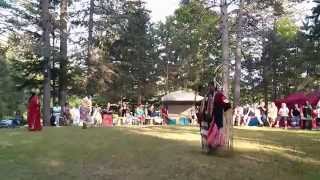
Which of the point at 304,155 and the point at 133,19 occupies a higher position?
the point at 133,19

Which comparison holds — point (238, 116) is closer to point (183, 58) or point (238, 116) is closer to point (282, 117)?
point (282, 117)

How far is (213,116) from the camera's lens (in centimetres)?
1241

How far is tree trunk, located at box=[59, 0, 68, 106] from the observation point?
117 ft

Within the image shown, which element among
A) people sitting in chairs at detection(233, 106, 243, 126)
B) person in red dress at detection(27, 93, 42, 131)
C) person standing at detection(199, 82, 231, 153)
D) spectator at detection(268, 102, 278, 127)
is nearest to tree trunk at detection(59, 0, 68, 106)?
people sitting in chairs at detection(233, 106, 243, 126)

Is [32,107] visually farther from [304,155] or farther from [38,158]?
[304,155]

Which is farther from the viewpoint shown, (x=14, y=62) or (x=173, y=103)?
(x=173, y=103)

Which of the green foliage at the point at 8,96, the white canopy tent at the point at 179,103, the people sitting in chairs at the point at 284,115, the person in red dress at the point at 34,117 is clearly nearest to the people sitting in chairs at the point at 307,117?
the people sitting in chairs at the point at 284,115

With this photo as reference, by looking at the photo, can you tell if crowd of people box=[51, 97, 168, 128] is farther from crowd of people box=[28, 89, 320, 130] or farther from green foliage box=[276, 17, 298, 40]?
green foliage box=[276, 17, 298, 40]

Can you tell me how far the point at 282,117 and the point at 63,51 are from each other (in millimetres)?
14278

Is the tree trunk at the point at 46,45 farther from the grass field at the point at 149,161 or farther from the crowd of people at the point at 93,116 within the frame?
the grass field at the point at 149,161

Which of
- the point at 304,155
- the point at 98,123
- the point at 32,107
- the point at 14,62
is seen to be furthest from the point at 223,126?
the point at 14,62

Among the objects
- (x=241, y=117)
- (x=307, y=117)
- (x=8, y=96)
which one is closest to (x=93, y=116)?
(x=241, y=117)

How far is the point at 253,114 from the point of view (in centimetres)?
3419

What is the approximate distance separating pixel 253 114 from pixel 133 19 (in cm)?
1502
